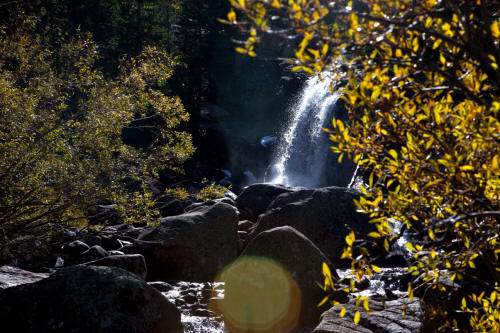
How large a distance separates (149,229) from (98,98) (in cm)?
403

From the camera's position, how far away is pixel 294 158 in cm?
3073

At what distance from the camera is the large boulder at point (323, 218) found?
41.4 ft

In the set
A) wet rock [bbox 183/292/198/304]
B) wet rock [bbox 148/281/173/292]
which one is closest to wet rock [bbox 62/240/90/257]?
wet rock [bbox 148/281/173/292]

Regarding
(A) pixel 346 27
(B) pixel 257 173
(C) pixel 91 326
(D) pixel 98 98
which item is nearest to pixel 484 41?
(A) pixel 346 27

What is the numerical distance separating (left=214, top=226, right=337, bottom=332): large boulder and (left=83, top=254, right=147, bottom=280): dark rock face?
2.54m

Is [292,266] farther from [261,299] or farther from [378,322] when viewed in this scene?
[378,322]

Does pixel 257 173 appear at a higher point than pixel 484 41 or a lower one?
lower

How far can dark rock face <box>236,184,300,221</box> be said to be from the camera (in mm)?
17859

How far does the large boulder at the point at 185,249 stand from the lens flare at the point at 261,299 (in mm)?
2878

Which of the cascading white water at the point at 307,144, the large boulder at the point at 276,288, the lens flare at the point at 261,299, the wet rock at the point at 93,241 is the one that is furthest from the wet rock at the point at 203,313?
the cascading white water at the point at 307,144

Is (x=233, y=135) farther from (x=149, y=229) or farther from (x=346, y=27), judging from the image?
(x=346, y=27)

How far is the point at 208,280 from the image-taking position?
451 inches

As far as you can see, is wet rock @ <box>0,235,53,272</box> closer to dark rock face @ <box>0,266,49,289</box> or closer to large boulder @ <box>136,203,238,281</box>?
dark rock face @ <box>0,266,49,289</box>

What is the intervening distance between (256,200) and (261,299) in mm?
9937
